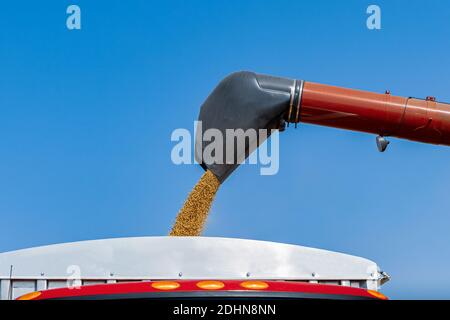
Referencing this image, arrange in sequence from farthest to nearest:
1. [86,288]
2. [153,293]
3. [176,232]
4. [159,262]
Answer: [176,232], [159,262], [86,288], [153,293]

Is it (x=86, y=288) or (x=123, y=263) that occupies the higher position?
(x=123, y=263)

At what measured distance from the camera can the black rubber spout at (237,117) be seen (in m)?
8.83

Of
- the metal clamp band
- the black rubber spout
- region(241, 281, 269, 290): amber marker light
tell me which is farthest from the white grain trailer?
the metal clamp band

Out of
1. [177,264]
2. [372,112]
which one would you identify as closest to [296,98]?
[372,112]

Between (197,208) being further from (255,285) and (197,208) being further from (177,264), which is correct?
(255,285)

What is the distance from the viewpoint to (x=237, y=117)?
886 cm

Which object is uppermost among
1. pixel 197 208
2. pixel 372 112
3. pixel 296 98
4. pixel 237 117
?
pixel 296 98

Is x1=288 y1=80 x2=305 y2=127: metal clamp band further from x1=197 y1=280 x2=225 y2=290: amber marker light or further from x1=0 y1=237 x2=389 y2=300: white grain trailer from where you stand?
x1=197 y1=280 x2=225 y2=290: amber marker light

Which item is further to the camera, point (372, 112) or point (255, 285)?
A: point (372, 112)

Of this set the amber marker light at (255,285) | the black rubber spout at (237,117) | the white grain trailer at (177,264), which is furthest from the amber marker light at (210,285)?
the black rubber spout at (237,117)
